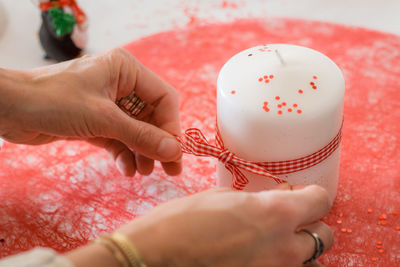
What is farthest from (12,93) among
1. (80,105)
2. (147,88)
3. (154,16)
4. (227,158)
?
(154,16)

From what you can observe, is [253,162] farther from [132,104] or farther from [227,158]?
[132,104]

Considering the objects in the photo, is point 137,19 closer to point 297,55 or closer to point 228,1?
point 228,1

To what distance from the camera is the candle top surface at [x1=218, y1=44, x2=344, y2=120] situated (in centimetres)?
60

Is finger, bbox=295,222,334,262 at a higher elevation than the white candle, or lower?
lower

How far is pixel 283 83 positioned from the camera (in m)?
0.61

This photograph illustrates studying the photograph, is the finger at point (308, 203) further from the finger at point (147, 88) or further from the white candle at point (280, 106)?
the finger at point (147, 88)

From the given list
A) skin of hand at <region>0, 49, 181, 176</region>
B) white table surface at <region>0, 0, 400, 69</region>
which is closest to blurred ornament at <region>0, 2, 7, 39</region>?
white table surface at <region>0, 0, 400, 69</region>

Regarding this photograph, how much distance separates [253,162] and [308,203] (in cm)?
13

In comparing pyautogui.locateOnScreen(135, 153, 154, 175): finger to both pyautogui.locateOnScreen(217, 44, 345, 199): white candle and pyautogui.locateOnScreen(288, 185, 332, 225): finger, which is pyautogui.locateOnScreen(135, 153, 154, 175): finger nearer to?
pyautogui.locateOnScreen(217, 44, 345, 199): white candle

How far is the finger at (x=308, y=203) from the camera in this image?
53 cm

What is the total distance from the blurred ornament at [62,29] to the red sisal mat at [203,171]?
129mm

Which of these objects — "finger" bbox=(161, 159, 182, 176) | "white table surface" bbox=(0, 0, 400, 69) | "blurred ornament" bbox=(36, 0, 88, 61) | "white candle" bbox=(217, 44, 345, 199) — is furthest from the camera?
"white table surface" bbox=(0, 0, 400, 69)

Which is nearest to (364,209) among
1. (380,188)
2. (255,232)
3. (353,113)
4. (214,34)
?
(380,188)

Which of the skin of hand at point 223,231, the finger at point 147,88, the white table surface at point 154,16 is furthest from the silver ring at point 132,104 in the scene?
the white table surface at point 154,16
